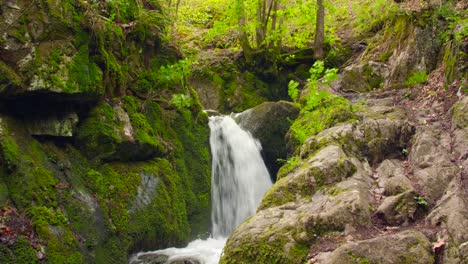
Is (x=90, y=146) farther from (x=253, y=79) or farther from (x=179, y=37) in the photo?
(x=179, y=37)

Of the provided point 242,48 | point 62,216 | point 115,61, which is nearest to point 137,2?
point 115,61

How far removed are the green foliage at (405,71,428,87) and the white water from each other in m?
4.53

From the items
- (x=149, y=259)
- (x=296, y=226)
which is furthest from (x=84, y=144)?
(x=296, y=226)

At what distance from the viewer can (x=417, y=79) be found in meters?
8.89

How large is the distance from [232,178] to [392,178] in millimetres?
5527

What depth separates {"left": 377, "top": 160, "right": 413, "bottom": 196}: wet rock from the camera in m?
5.14

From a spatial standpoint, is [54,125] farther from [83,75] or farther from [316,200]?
[316,200]

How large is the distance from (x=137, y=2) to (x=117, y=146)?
3416 mm

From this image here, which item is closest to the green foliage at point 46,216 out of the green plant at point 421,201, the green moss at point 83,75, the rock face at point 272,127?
the green moss at point 83,75

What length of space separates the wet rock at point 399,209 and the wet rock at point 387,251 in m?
0.41

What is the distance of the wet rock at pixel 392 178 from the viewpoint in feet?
16.9

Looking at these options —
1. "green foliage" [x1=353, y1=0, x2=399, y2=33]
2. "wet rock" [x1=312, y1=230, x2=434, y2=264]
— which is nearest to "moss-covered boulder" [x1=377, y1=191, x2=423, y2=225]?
"wet rock" [x1=312, y1=230, x2=434, y2=264]

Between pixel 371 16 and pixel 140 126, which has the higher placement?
pixel 371 16

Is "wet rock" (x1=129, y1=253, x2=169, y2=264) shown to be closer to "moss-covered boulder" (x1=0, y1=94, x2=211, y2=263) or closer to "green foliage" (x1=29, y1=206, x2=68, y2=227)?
"moss-covered boulder" (x1=0, y1=94, x2=211, y2=263)
